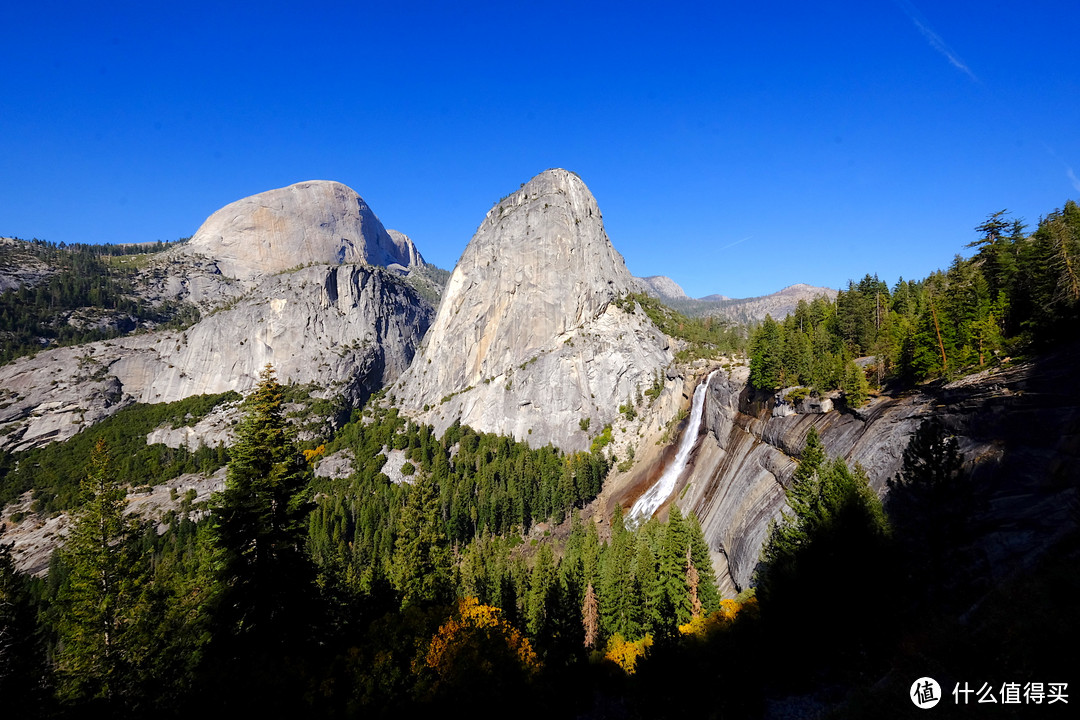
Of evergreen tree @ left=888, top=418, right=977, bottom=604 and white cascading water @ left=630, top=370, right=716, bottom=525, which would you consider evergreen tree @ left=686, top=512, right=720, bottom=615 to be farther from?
white cascading water @ left=630, top=370, right=716, bottom=525

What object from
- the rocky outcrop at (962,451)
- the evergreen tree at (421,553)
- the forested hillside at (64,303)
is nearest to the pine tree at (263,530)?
the evergreen tree at (421,553)

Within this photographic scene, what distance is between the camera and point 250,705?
11594 mm

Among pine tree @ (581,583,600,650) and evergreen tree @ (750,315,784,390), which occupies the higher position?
evergreen tree @ (750,315,784,390)

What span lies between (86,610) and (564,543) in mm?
57350

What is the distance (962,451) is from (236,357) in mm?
173141

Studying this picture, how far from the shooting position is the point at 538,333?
375 ft

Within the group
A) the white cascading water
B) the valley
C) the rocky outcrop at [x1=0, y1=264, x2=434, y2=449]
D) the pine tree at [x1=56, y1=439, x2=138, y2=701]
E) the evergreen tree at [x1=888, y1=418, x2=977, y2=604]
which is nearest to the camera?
the valley

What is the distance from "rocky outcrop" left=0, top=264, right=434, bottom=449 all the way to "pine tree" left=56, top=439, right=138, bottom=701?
130316 millimetres

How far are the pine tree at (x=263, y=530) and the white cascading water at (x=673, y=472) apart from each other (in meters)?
47.8

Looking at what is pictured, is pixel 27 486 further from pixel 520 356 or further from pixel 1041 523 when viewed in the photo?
pixel 1041 523

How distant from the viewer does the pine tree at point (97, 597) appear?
1545cm

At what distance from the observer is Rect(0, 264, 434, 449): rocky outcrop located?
5295 inches

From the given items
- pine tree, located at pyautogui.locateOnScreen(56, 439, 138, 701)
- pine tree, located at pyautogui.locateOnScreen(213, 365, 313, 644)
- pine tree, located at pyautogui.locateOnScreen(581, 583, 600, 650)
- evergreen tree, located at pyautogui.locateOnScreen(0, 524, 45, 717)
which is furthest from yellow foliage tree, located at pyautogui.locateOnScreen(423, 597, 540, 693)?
pine tree, located at pyautogui.locateOnScreen(581, 583, 600, 650)

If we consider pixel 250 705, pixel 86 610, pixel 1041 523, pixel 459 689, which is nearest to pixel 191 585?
pixel 86 610
